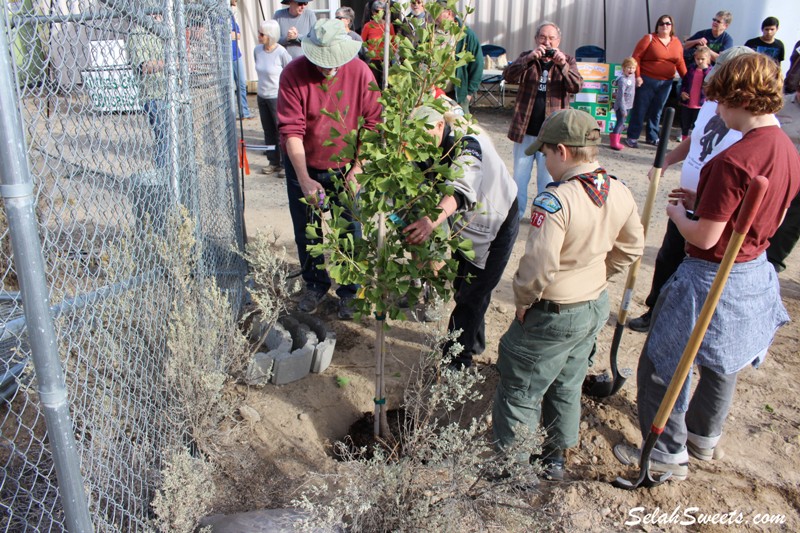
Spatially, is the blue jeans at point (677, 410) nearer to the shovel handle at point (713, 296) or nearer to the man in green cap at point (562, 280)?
the shovel handle at point (713, 296)

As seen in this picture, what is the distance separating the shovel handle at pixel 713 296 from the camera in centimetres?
215

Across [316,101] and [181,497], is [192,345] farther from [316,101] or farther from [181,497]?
[316,101]

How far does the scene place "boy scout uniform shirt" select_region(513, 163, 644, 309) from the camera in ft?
7.91

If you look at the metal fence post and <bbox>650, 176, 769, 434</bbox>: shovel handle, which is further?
<bbox>650, 176, 769, 434</bbox>: shovel handle

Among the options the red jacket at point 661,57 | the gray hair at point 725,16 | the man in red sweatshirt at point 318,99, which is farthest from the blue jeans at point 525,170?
the gray hair at point 725,16

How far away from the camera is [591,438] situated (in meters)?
3.31

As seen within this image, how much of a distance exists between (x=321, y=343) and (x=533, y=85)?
141 inches

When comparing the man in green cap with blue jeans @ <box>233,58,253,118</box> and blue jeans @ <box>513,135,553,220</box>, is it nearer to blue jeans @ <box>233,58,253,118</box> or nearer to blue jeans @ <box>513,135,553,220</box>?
blue jeans @ <box>233,58,253,118</box>

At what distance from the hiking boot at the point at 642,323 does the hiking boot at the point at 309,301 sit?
2.34 meters

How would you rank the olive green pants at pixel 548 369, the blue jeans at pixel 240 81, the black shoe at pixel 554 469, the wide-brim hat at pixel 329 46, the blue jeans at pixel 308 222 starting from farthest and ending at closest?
1. the blue jeans at pixel 240 81
2. the blue jeans at pixel 308 222
3. the wide-brim hat at pixel 329 46
4. the black shoe at pixel 554 469
5. the olive green pants at pixel 548 369

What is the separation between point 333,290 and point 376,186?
8.47 ft

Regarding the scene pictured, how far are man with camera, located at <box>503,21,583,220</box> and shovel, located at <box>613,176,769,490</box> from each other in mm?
3313

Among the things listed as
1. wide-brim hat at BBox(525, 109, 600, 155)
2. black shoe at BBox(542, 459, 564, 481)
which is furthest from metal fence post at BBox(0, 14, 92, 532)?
black shoe at BBox(542, 459, 564, 481)

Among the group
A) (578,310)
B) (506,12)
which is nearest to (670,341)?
(578,310)
